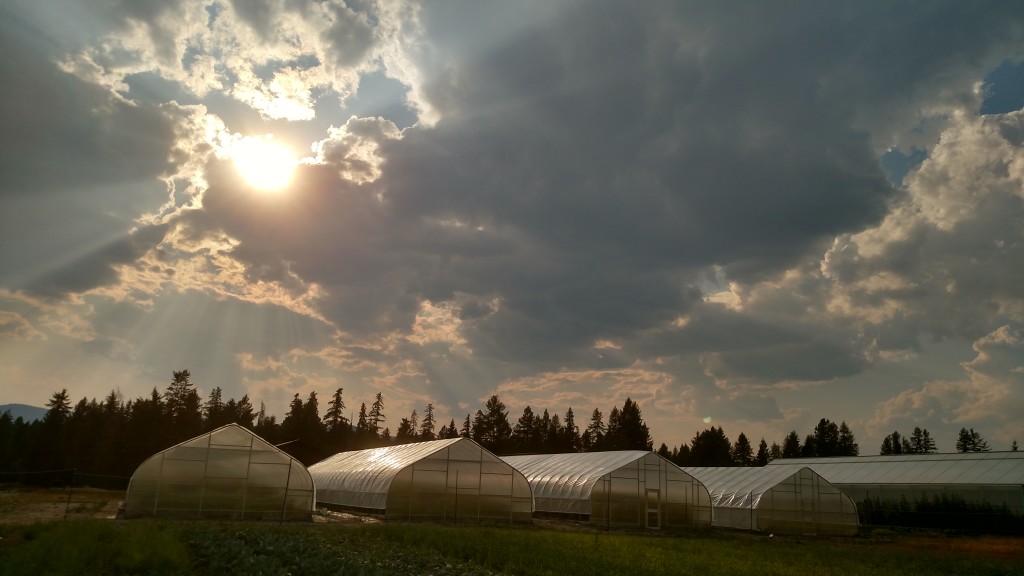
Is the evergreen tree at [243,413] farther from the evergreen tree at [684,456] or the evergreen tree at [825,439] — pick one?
the evergreen tree at [825,439]

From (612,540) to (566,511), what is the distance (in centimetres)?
1322

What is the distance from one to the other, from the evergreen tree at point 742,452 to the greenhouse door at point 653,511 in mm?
82892

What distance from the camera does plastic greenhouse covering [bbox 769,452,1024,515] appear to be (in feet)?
158

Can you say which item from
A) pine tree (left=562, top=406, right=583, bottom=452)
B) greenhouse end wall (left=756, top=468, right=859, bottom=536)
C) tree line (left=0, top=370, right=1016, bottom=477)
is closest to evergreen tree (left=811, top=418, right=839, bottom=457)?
tree line (left=0, top=370, right=1016, bottom=477)

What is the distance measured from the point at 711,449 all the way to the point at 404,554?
96.3 m

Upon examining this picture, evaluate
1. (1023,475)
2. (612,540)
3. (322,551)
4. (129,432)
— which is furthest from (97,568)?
(129,432)

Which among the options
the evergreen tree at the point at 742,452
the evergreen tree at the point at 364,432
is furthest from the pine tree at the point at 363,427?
the evergreen tree at the point at 742,452

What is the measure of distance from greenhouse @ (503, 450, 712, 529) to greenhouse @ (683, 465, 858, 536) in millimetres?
2411

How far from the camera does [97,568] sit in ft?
55.4

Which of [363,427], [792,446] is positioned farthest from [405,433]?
[792,446]

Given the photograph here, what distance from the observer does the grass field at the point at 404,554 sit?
56.3 ft

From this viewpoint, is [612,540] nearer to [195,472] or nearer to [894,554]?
[894,554]

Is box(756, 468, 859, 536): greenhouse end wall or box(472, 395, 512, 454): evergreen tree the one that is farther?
box(472, 395, 512, 454): evergreen tree

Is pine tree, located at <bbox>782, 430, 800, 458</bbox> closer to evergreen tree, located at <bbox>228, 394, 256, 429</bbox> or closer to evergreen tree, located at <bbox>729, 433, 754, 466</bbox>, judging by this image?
evergreen tree, located at <bbox>729, 433, 754, 466</bbox>
